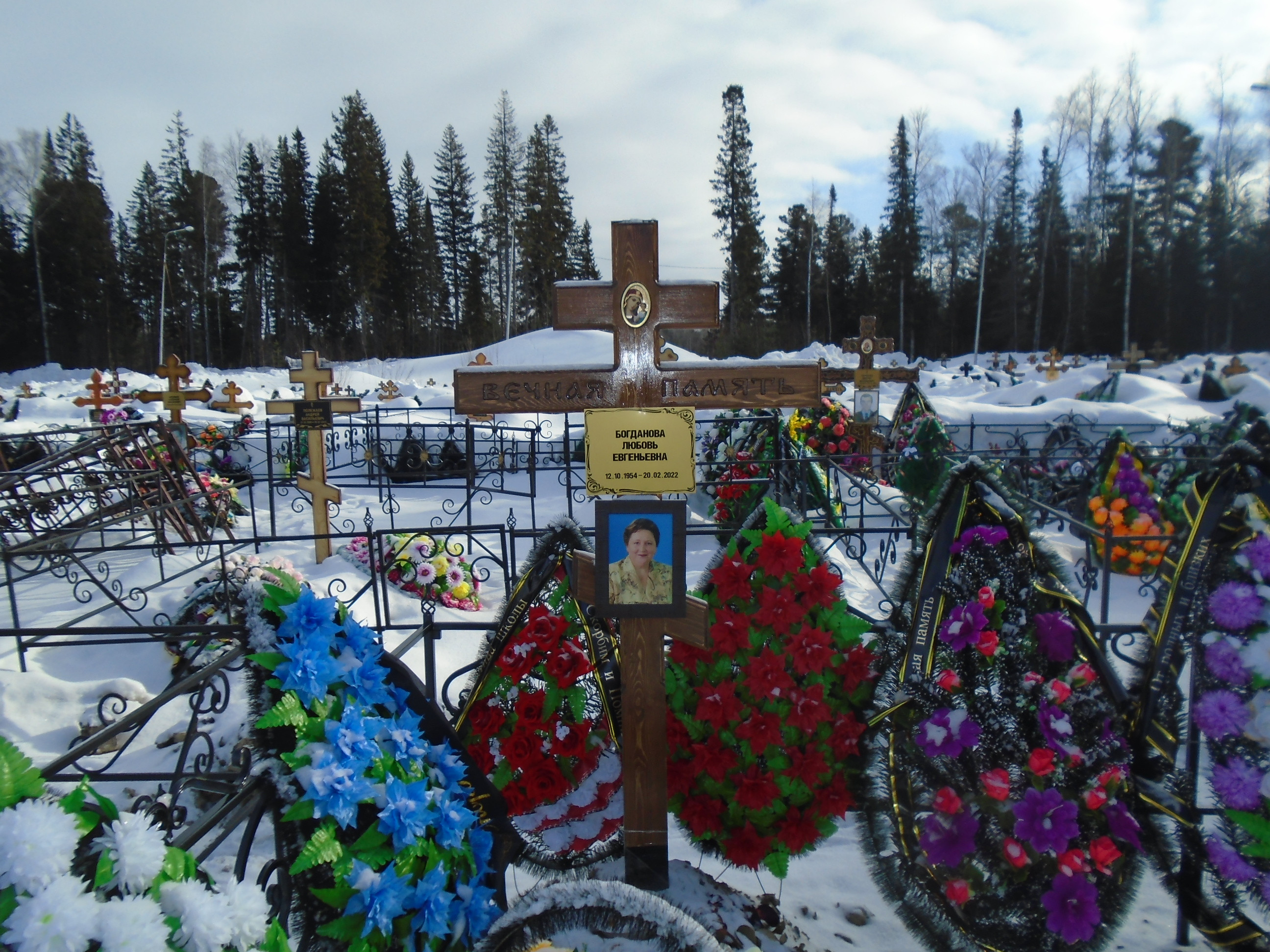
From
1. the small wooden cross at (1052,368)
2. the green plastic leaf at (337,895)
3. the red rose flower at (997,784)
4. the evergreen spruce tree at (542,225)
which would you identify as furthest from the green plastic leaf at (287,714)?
the evergreen spruce tree at (542,225)

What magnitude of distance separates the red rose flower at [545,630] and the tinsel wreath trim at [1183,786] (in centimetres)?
216

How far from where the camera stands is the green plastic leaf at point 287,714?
176cm

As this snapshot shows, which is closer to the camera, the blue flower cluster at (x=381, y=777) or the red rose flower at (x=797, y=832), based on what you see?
the blue flower cluster at (x=381, y=777)

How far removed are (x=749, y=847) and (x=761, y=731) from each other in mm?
448

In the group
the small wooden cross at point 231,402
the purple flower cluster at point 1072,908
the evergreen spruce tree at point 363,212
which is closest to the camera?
the purple flower cluster at point 1072,908

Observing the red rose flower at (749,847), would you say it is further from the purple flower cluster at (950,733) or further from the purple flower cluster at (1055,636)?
the purple flower cluster at (1055,636)

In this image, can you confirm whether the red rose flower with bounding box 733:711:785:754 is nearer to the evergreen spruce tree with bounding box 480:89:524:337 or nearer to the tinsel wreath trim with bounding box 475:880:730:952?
the tinsel wreath trim with bounding box 475:880:730:952

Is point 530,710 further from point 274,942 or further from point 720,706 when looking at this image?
point 274,942

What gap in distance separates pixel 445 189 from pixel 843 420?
1571 inches

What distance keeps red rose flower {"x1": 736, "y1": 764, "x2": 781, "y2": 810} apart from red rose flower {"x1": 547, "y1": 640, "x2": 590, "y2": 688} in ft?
2.34

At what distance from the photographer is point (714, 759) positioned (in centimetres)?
Result: 260

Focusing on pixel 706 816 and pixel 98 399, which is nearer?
pixel 706 816

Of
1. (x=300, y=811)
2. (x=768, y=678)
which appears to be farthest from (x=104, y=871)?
(x=768, y=678)

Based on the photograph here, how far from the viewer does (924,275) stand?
41125mm
